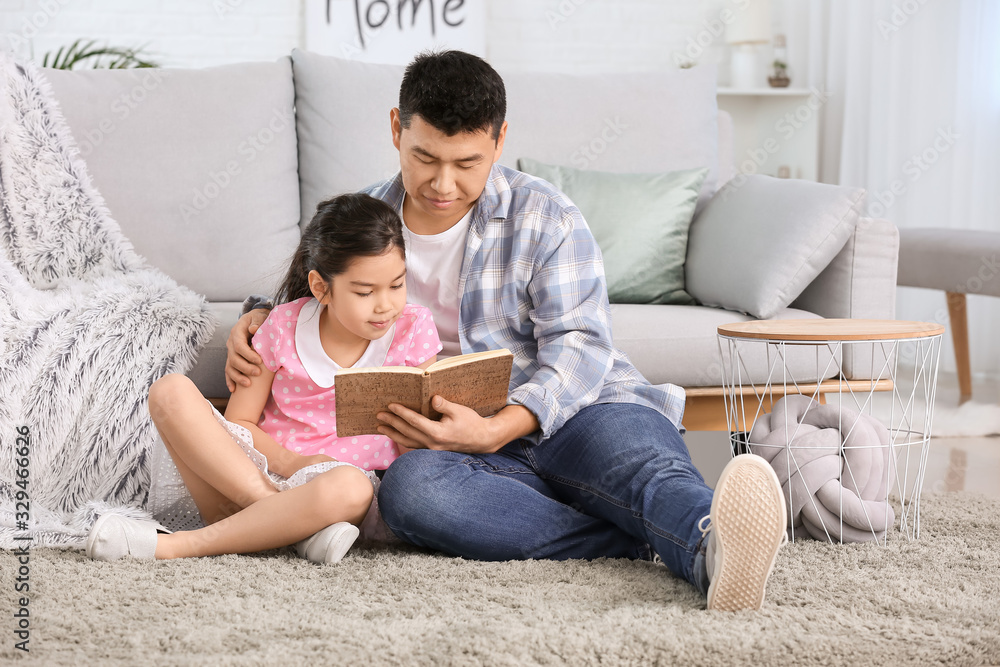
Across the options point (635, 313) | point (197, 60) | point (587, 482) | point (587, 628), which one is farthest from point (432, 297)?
point (197, 60)

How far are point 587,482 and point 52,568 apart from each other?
0.76m

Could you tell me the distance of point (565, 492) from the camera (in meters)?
1.42

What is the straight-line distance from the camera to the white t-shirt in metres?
1.54

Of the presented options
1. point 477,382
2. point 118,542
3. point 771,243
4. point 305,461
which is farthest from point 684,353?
point 118,542

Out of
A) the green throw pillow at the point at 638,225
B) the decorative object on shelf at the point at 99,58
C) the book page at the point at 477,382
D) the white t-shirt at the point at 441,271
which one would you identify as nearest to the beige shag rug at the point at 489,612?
the book page at the point at 477,382

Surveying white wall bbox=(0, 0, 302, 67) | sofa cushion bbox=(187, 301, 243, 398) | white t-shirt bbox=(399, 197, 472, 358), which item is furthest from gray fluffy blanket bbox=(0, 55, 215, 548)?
white wall bbox=(0, 0, 302, 67)

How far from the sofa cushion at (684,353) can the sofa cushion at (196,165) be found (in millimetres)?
821

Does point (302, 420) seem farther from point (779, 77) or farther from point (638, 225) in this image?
point (779, 77)

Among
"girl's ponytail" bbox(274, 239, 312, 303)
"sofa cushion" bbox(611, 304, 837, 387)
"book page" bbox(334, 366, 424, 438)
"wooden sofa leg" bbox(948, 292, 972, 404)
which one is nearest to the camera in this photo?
"book page" bbox(334, 366, 424, 438)

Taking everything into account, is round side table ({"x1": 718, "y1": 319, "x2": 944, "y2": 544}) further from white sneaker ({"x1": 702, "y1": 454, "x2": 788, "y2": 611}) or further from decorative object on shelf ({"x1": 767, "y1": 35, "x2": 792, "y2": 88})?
decorative object on shelf ({"x1": 767, "y1": 35, "x2": 792, "y2": 88})

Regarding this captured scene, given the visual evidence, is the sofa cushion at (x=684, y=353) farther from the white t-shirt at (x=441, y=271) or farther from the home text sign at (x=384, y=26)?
the home text sign at (x=384, y=26)

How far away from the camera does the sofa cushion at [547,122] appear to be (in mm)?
2244

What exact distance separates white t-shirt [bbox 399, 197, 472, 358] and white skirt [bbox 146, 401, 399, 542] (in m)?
0.28

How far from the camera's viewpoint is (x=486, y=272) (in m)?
1.51
